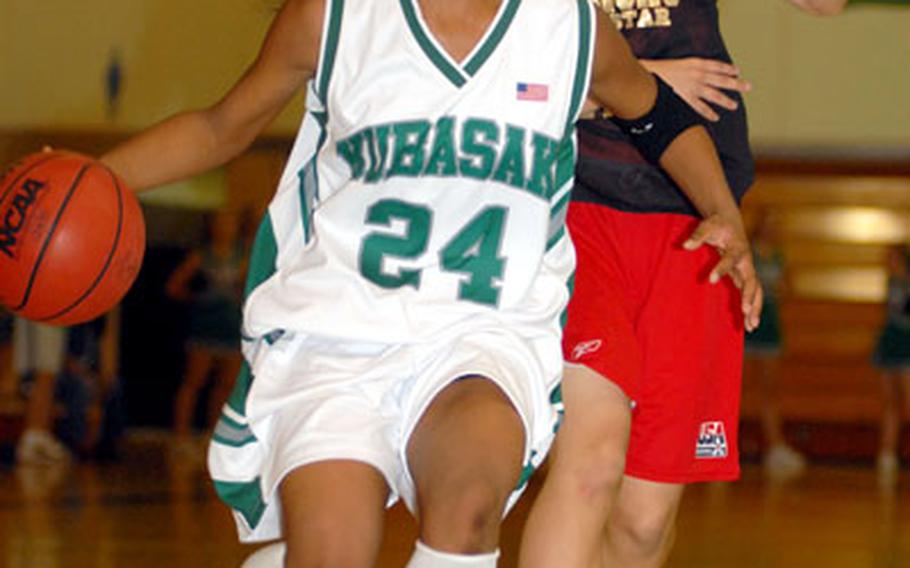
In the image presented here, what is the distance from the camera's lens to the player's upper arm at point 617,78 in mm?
2787

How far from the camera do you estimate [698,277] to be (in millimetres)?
3545

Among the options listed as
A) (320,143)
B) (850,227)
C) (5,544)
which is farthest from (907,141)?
(320,143)

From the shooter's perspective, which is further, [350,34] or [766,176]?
[766,176]

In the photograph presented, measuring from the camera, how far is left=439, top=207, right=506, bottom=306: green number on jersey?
8.47 feet

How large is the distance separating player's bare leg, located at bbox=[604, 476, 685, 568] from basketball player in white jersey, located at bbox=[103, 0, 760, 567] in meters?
0.83

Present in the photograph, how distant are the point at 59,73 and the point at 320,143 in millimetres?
9745

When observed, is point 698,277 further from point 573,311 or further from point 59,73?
point 59,73

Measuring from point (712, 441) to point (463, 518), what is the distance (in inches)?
55.5

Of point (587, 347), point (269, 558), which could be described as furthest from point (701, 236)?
point (269, 558)

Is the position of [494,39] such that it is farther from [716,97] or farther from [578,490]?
[578,490]

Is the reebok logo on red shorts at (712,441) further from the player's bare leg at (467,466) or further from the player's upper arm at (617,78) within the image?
the player's bare leg at (467,466)

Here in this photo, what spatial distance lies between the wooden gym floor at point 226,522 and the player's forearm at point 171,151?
2414 millimetres

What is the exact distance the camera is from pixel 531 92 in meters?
2.67

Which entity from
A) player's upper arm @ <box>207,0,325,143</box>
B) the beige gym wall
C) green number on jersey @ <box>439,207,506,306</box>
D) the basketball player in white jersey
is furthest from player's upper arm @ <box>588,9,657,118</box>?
the beige gym wall
